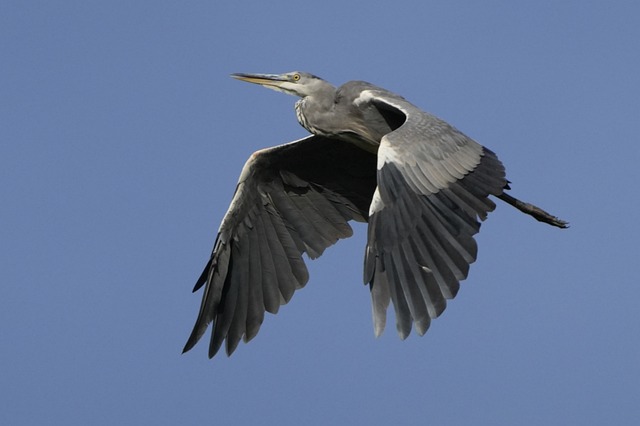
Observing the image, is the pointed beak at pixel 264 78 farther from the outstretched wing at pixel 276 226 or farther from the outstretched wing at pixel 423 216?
the outstretched wing at pixel 423 216

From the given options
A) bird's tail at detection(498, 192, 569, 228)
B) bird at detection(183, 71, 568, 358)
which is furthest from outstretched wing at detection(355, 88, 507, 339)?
bird's tail at detection(498, 192, 569, 228)

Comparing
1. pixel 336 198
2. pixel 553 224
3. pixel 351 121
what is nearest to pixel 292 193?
pixel 336 198

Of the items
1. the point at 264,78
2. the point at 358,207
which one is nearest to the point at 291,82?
the point at 264,78

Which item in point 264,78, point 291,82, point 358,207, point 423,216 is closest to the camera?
point 423,216

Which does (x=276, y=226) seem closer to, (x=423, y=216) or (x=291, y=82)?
(x=291, y=82)

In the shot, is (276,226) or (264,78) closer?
(264,78)

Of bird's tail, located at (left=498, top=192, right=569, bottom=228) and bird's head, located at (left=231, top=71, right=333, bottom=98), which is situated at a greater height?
bird's head, located at (left=231, top=71, right=333, bottom=98)

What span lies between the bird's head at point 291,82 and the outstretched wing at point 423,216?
136 centimetres

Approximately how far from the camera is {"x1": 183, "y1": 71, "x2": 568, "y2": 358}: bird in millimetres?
8031

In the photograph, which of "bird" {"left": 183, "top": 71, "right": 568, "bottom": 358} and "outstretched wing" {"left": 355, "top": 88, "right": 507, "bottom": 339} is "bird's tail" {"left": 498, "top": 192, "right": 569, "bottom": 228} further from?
"outstretched wing" {"left": 355, "top": 88, "right": 507, "bottom": 339}

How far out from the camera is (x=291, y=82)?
10.3 meters

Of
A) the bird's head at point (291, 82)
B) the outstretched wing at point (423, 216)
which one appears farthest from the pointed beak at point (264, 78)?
the outstretched wing at point (423, 216)

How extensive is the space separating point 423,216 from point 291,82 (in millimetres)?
2536

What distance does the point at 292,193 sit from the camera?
10758 millimetres
